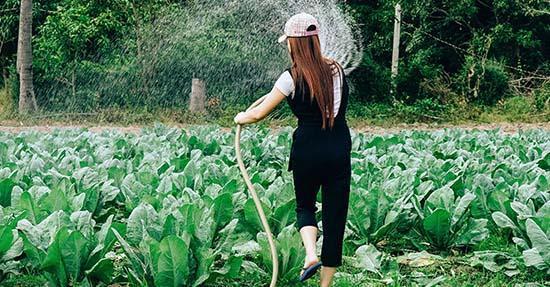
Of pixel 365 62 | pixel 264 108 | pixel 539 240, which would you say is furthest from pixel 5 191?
pixel 365 62

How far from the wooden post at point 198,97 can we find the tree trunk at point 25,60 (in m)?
3.56

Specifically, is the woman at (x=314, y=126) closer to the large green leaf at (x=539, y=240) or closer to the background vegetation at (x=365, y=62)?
the large green leaf at (x=539, y=240)

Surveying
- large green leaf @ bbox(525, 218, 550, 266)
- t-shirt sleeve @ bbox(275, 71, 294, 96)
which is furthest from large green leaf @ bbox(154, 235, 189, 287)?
large green leaf @ bbox(525, 218, 550, 266)

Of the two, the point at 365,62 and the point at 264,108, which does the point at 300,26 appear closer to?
the point at 264,108

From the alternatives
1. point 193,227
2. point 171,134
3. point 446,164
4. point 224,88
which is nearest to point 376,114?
point 224,88

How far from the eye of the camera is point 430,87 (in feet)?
71.9

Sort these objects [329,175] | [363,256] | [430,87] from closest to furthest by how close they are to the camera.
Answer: [329,175] → [363,256] → [430,87]

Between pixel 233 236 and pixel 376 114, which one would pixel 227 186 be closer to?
pixel 233 236

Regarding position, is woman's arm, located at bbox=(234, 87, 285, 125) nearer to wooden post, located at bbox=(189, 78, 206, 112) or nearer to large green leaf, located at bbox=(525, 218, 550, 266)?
large green leaf, located at bbox=(525, 218, 550, 266)

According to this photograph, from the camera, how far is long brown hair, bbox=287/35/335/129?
14.3 ft

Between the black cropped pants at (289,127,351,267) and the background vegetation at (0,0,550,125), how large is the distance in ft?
45.4

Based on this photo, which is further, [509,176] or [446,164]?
[446,164]

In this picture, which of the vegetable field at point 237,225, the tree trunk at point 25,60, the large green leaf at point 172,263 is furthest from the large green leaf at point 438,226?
the tree trunk at point 25,60

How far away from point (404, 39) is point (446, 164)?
16.7 meters
